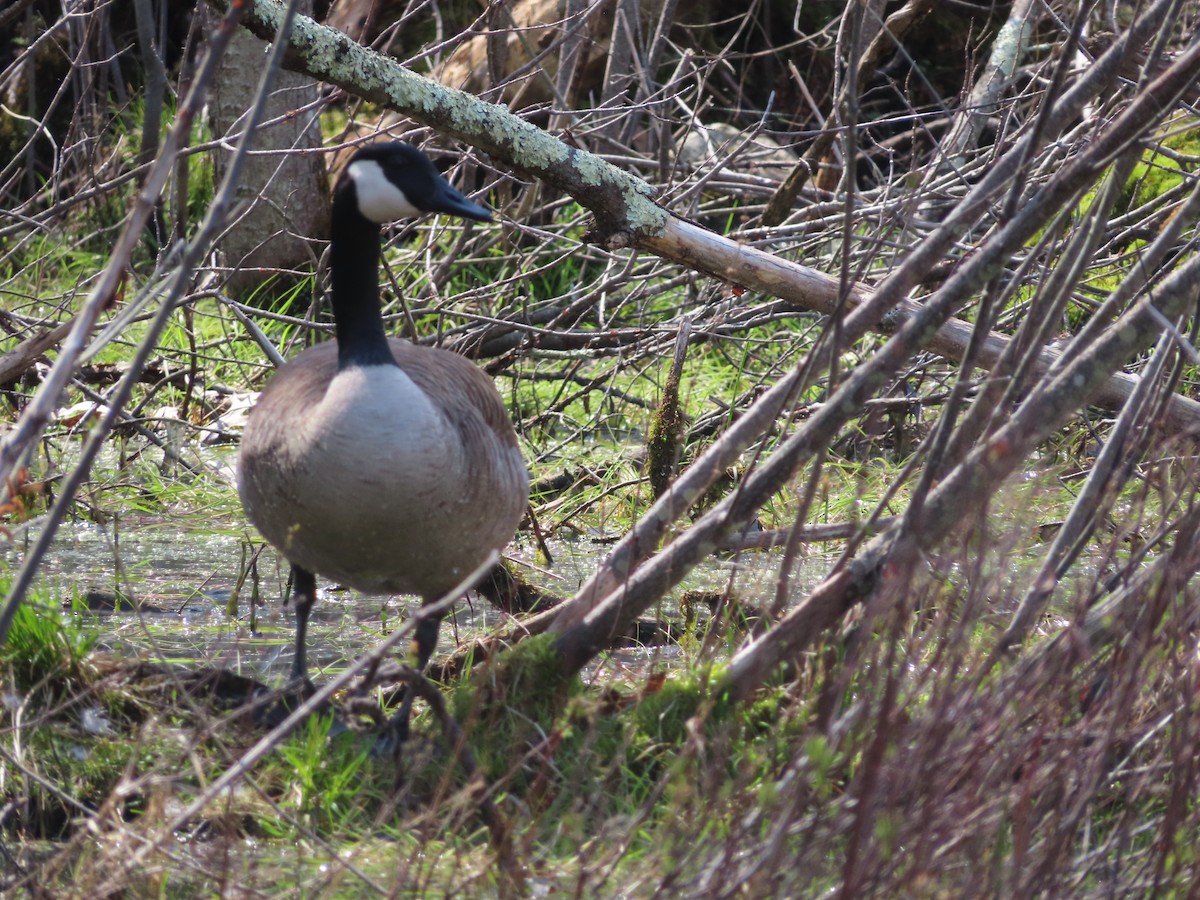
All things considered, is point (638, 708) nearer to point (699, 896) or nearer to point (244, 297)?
point (699, 896)

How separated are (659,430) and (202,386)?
265 cm

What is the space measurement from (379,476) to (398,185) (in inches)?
36.3

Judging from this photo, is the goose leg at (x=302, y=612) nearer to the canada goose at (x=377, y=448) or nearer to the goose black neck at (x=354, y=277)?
the canada goose at (x=377, y=448)

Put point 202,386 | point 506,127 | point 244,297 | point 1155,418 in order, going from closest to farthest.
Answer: point 1155,418, point 506,127, point 202,386, point 244,297

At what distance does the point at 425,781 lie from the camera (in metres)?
3.14

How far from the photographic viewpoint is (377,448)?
3344 mm

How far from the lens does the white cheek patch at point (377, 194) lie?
383 centimetres

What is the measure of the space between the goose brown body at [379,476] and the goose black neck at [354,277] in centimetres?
13

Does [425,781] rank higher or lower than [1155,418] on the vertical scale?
lower

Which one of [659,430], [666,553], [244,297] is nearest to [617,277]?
[659,430]

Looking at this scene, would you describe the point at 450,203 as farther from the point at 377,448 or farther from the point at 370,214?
the point at 377,448

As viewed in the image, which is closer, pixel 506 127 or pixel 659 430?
pixel 506 127

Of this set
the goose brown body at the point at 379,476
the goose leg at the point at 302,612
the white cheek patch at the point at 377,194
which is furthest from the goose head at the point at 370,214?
the goose leg at the point at 302,612

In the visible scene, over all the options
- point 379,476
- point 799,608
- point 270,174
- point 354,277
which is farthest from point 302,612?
point 270,174
